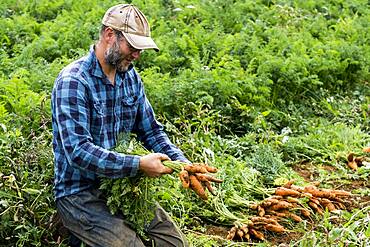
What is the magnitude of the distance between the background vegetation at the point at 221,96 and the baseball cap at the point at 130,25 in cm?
116

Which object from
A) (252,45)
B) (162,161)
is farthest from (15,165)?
(252,45)

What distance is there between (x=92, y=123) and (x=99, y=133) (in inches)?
3.1

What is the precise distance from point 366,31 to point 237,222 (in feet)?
17.0

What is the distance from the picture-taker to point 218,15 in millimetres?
9703

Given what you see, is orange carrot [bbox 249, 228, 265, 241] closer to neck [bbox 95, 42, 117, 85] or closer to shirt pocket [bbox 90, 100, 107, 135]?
shirt pocket [bbox 90, 100, 107, 135]

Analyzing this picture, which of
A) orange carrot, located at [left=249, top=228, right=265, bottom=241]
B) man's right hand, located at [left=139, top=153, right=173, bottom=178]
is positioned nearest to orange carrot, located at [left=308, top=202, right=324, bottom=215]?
orange carrot, located at [left=249, top=228, right=265, bottom=241]

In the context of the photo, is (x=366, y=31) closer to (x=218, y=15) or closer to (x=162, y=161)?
(x=218, y=15)

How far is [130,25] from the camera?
14.1 ft

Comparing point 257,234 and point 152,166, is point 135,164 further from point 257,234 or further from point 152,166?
point 257,234

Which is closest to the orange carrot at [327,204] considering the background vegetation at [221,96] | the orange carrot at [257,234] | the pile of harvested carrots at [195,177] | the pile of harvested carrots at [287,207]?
the pile of harvested carrots at [287,207]

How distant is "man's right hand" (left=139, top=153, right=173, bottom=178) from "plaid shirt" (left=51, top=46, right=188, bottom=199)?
0.13ft

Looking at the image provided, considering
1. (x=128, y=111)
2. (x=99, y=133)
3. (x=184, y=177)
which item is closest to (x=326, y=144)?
(x=128, y=111)

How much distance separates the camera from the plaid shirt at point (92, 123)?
4.14m

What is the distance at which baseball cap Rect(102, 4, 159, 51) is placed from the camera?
4266mm
